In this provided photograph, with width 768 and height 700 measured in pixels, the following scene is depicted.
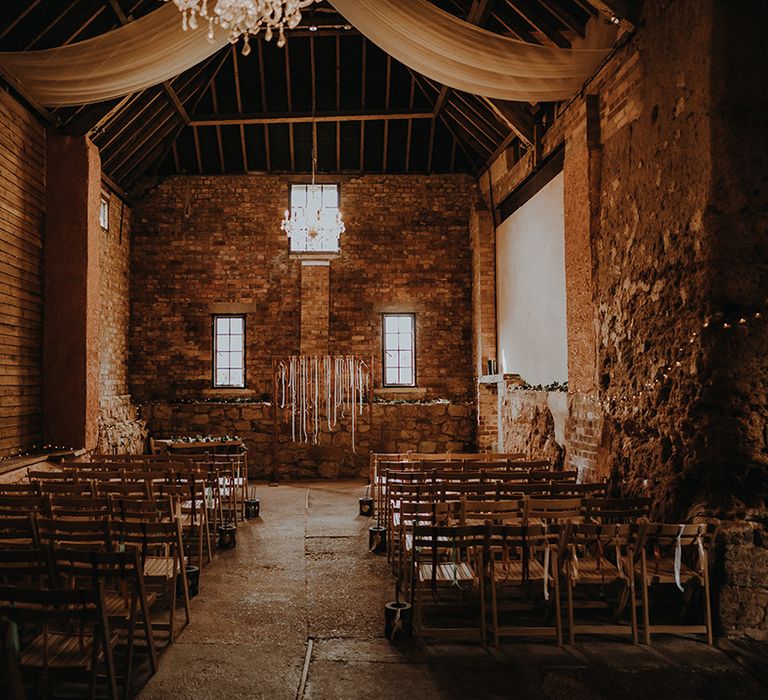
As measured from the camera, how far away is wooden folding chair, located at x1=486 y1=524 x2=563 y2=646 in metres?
3.99

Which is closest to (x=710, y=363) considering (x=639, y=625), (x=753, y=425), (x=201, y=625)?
(x=753, y=425)

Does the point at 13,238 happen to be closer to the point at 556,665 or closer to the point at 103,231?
the point at 103,231

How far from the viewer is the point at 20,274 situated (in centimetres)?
791

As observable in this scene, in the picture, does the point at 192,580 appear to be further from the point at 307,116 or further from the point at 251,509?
the point at 307,116

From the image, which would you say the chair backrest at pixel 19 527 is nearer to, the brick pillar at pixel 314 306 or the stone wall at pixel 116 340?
the stone wall at pixel 116 340

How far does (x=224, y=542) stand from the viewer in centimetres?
659

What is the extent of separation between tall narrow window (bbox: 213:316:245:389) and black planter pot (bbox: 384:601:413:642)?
28.8ft

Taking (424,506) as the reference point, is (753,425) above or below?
above

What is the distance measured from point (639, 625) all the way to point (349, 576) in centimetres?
240

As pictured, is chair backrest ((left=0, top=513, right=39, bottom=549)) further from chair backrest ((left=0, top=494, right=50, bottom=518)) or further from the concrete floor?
the concrete floor

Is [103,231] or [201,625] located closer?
[201,625]

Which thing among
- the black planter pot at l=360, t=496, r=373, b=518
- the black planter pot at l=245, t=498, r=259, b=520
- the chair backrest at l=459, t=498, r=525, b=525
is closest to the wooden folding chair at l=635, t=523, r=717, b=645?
the chair backrest at l=459, t=498, r=525, b=525

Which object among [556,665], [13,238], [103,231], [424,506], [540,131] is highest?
[540,131]

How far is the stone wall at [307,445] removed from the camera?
39.0 feet
